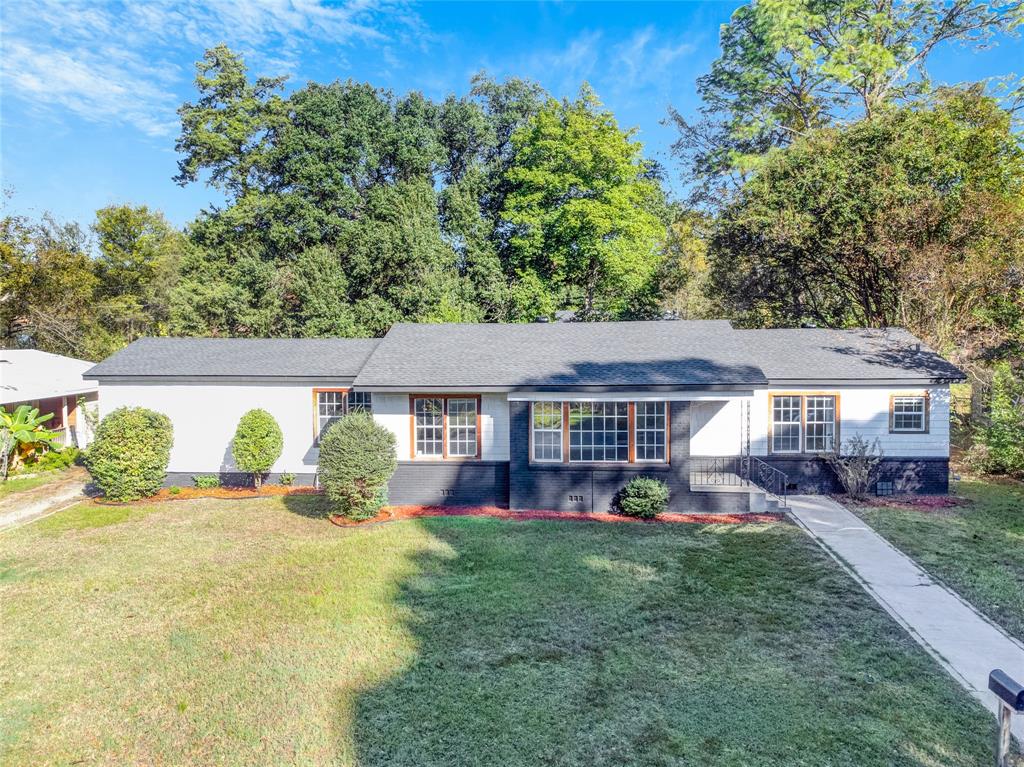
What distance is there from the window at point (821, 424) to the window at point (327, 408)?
1265 centimetres

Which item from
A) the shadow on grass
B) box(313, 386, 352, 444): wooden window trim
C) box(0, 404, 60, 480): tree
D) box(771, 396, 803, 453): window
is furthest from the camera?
box(0, 404, 60, 480): tree

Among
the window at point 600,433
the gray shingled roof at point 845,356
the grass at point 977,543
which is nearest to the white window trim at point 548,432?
the window at point 600,433

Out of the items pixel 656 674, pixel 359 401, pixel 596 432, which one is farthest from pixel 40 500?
pixel 656 674

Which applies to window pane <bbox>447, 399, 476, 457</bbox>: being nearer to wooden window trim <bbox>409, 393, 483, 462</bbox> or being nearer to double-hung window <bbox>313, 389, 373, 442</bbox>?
wooden window trim <bbox>409, 393, 483, 462</bbox>

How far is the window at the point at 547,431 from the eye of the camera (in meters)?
13.1

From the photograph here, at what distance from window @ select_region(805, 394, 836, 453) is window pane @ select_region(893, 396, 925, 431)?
1550 millimetres

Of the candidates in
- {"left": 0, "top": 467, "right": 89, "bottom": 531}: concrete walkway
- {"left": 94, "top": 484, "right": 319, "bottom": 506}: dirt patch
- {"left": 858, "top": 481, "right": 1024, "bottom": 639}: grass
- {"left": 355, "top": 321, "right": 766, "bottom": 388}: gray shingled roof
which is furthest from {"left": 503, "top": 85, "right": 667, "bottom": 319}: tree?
{"left": 0, "top": 467, "right": 89, "bottom": 531}: concrete walkway

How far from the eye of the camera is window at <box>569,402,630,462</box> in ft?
42.7

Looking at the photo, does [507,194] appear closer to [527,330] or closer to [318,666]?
[527,330]

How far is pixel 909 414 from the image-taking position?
46.3ft

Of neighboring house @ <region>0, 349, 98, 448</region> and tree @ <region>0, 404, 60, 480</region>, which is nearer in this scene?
tree @ <region>0, 404, 60, 480</region>

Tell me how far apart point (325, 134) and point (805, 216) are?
21.1 metres

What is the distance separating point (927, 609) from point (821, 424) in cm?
718

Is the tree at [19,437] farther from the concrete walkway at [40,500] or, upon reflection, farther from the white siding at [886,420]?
the white siding at [886,420]
